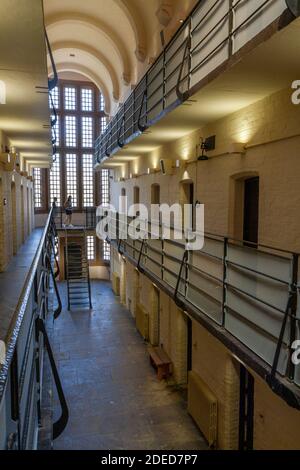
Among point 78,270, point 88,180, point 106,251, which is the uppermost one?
point 88,180

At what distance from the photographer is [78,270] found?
61.7ft

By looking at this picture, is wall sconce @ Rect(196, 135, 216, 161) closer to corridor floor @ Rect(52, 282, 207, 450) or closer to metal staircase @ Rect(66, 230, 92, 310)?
corridor floor @ Rect(52, 282, 207, 450)

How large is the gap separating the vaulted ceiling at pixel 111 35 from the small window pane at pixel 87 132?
3107mm

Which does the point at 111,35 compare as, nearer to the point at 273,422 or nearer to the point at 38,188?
the point at 38,188

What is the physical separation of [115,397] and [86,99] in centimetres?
1762

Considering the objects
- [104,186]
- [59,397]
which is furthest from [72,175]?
[59,397]

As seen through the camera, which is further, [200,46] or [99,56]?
[99,56]

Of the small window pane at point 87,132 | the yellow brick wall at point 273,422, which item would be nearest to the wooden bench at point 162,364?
the yellow brick wall at point 273,422

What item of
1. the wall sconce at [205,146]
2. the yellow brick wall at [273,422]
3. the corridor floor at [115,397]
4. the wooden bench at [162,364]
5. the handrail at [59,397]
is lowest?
the corridor floor at [115,397]

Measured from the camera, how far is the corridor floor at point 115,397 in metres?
7.19

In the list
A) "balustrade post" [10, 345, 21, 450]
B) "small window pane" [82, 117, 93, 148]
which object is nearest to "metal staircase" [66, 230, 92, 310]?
"small window pane" [82, 117, 93, 148]

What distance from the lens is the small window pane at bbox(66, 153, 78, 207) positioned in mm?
21672

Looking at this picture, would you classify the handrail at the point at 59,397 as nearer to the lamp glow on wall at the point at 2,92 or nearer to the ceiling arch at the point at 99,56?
the lamp glow on wall at the point at 2,92
